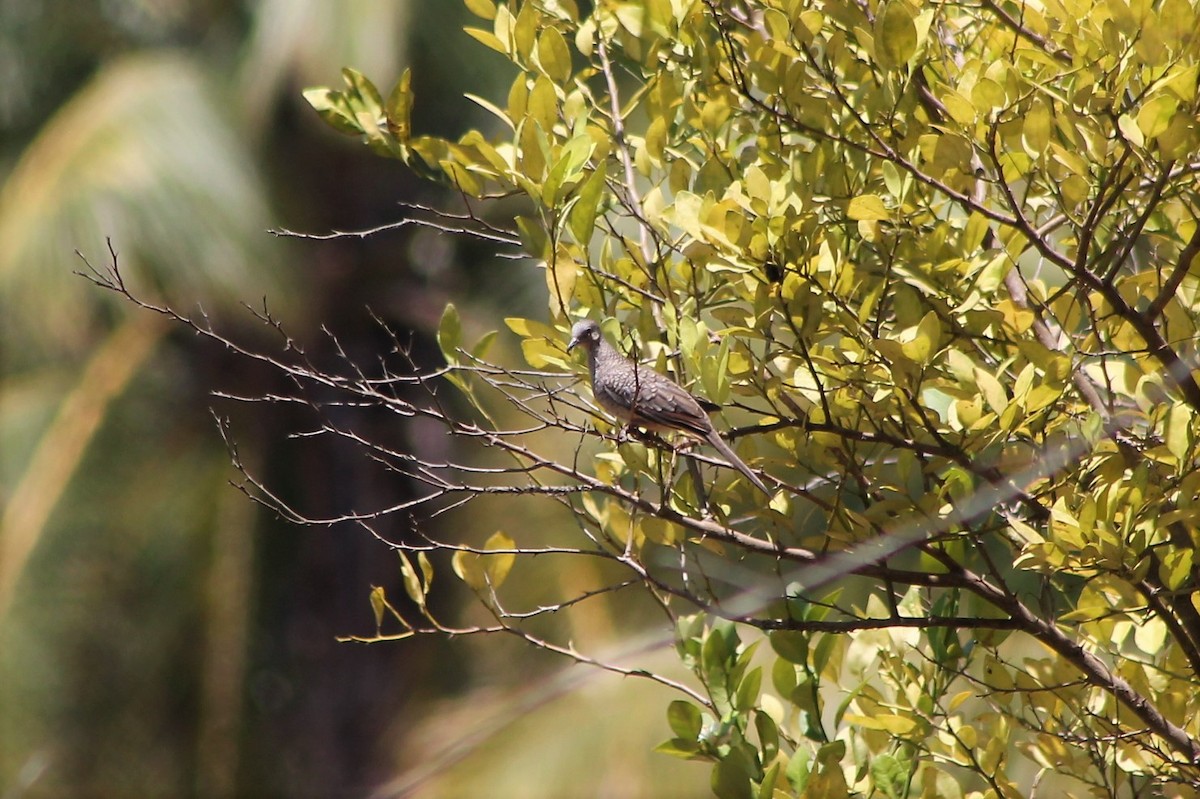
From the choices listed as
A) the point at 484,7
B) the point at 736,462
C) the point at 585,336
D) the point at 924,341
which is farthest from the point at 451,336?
the point at 924,341

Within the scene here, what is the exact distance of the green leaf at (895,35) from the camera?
2764 millimetres

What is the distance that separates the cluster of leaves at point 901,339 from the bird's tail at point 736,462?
0.20 ft

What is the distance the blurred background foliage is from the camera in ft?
27.5

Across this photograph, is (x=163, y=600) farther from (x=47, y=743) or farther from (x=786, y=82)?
(x=786, y=82)

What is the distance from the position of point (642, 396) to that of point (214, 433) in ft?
22.0

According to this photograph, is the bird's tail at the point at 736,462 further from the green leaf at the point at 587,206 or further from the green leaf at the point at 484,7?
→ the green leaf at the point at 484,7

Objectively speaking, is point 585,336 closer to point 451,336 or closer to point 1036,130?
point 451,336

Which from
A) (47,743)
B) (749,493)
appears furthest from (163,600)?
(749,493)

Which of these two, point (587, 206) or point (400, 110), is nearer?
point (587, 206)

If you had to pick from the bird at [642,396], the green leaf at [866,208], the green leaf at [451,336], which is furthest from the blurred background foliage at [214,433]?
the green leaf at [866,208]

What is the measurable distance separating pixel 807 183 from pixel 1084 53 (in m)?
0.69

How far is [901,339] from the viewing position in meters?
2.85

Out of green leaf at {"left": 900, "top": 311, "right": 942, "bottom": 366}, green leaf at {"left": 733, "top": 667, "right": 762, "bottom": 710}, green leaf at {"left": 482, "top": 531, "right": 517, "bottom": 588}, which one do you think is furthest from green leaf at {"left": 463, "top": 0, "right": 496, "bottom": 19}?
green leaf at {"left": 733, "top": 667, "right": 762, "bottom": 710}

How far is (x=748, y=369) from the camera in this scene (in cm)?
317
